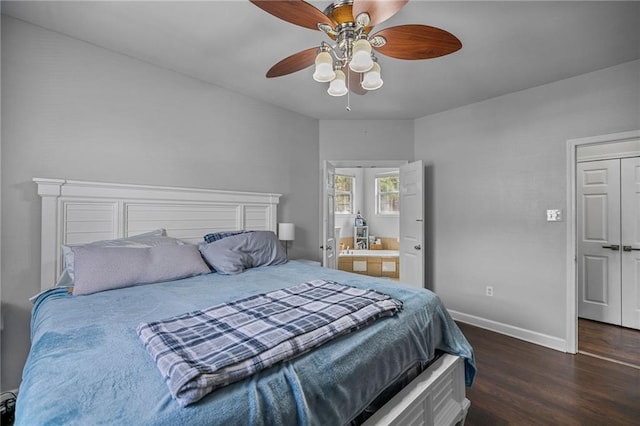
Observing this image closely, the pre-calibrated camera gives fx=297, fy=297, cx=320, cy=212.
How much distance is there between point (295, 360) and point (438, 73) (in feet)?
9.09

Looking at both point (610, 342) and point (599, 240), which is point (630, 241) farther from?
point (610, 342)

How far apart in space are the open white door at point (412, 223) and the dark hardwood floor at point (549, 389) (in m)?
1.16

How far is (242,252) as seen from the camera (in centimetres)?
247

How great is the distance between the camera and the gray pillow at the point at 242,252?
2.29 m

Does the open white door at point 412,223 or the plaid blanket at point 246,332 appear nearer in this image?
the plaid blanket at point 246,332

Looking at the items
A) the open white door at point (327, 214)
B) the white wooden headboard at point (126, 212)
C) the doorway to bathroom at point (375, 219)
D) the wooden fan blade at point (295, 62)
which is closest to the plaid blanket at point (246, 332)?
the wooden fan blade at point (295, 62)

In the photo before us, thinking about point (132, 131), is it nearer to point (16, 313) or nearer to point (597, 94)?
point (16, 313)

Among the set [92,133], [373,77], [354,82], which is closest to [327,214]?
[354,82]

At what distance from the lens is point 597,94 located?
2.70m

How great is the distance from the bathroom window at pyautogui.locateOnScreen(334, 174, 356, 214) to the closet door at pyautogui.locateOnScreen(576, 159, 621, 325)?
392 cm

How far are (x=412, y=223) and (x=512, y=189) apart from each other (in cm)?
117

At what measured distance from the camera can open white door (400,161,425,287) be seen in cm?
373

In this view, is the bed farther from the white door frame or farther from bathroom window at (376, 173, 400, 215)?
bathroom window at (376, 173, 400, 215)

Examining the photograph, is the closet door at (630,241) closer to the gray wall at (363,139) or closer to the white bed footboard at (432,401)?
the gray wall at (363,139)
